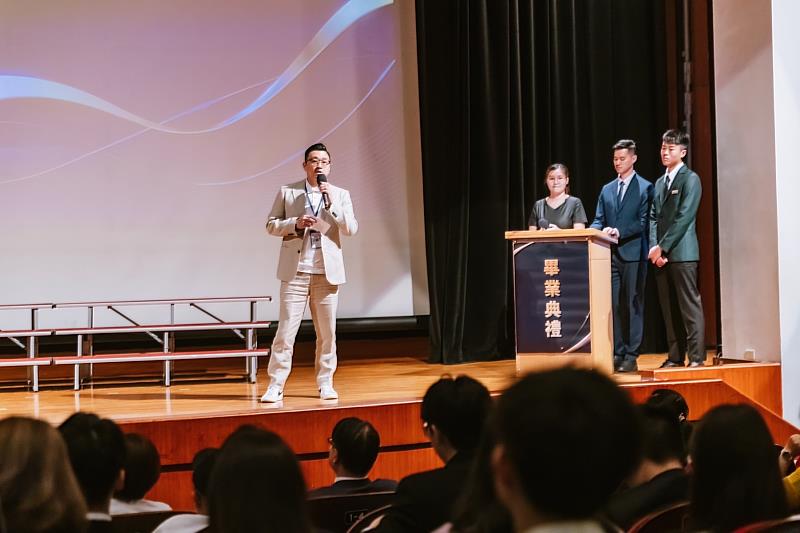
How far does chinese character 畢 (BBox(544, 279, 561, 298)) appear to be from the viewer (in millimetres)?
5144

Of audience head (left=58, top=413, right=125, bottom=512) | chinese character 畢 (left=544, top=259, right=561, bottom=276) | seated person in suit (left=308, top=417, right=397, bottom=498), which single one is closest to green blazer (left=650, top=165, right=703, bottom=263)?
chinese character 畢 (left=544, top=259, right=561, bottom=276)

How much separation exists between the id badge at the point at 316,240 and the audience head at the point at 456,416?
8.96ft

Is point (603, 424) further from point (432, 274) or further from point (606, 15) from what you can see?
point (606, 15)

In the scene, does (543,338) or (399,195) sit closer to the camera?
(543,338)

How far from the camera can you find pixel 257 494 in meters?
1.24

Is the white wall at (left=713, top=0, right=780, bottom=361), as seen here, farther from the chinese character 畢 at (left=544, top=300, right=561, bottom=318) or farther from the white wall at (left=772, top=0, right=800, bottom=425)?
the chinese character 畢 at (left=544, top=300, right=561, bottom=318)

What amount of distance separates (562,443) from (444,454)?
3.59 ft

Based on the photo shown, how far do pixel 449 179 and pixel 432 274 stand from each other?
0.72 m

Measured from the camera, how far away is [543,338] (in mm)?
5199

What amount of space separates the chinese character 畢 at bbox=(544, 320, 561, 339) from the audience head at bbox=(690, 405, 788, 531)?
3537mm

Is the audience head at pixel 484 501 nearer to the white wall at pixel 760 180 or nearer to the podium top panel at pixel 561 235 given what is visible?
the podium top panel at pixel 561 235

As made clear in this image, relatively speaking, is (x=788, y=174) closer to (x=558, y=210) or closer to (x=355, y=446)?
(x=558, y=210)

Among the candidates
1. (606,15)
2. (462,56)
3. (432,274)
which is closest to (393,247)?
(432,274)

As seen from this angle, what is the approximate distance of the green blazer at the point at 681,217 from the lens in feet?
16.7
